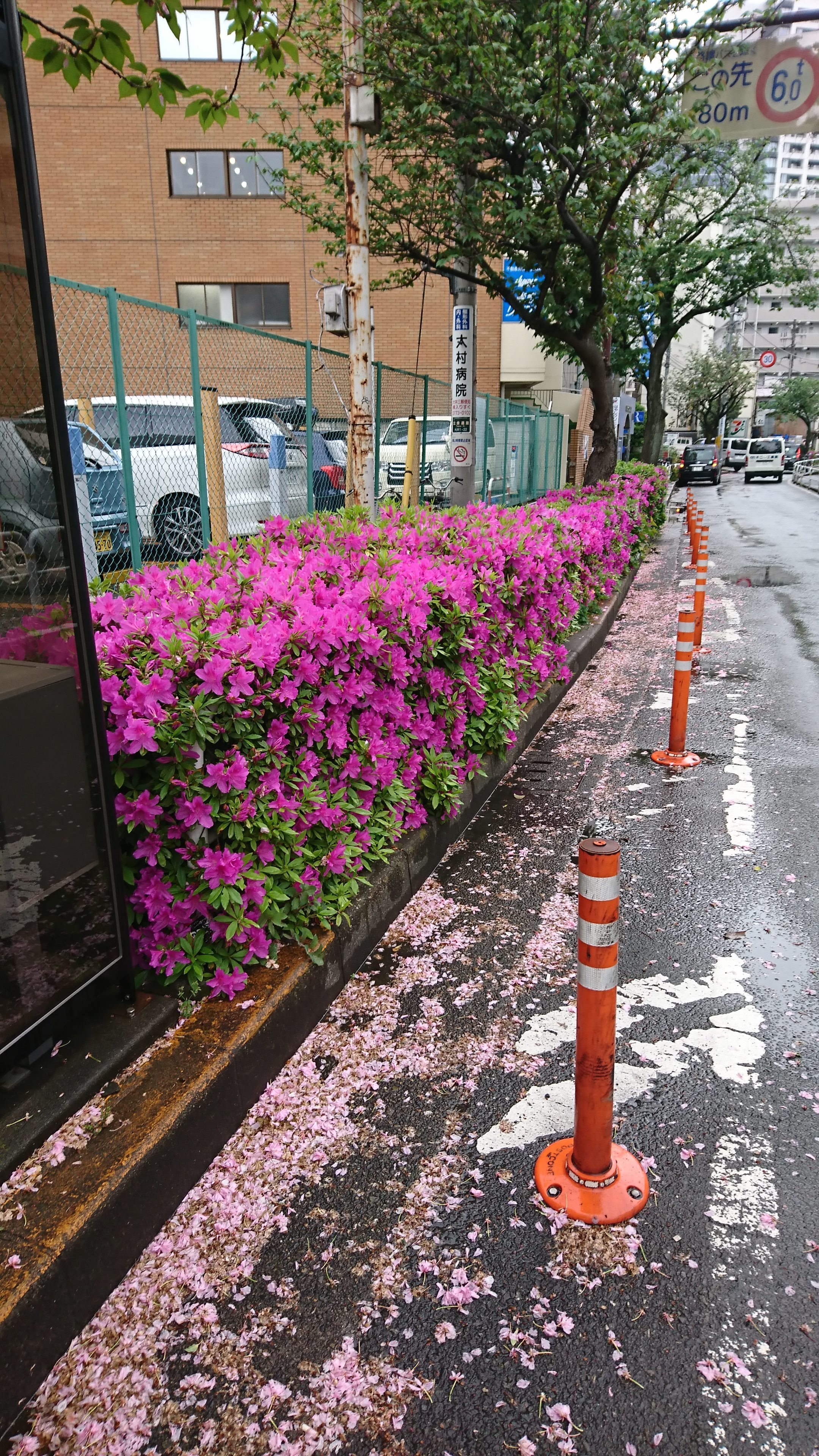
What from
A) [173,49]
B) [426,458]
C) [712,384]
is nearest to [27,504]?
[426,458]

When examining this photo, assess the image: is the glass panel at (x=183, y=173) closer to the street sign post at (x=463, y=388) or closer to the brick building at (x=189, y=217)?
the brick building at (x=189, y=217)

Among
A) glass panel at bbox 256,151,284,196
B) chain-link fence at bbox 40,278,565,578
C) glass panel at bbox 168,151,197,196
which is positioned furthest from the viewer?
glass panel at bbox 168,151,197,196

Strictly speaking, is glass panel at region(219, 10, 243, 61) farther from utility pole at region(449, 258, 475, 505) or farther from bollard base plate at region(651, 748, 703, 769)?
bollard base plate at region(651, 748, 703, 769)

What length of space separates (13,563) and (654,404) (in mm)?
29458

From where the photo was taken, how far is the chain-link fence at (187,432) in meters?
6.65

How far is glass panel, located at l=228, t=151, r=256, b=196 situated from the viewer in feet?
77.0

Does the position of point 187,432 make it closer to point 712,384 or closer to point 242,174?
point 242,174

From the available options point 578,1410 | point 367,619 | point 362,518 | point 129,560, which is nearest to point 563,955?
point 367,619

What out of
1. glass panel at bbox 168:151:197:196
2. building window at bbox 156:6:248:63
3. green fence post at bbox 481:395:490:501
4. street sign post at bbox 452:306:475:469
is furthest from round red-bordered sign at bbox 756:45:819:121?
glass panel at bbox 168:151:197:196

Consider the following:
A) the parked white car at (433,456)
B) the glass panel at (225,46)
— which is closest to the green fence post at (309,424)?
the parked white car at (433,456)

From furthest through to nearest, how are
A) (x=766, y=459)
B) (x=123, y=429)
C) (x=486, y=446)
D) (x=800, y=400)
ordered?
(x=800, y=400) → (x=766, y=459) → (x=486, y=446) → (x=123, y=429)

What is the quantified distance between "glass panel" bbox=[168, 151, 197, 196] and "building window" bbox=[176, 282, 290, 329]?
2187 mm

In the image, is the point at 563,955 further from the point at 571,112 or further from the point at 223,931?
the point at 571,112

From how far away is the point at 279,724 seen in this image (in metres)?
3.04
